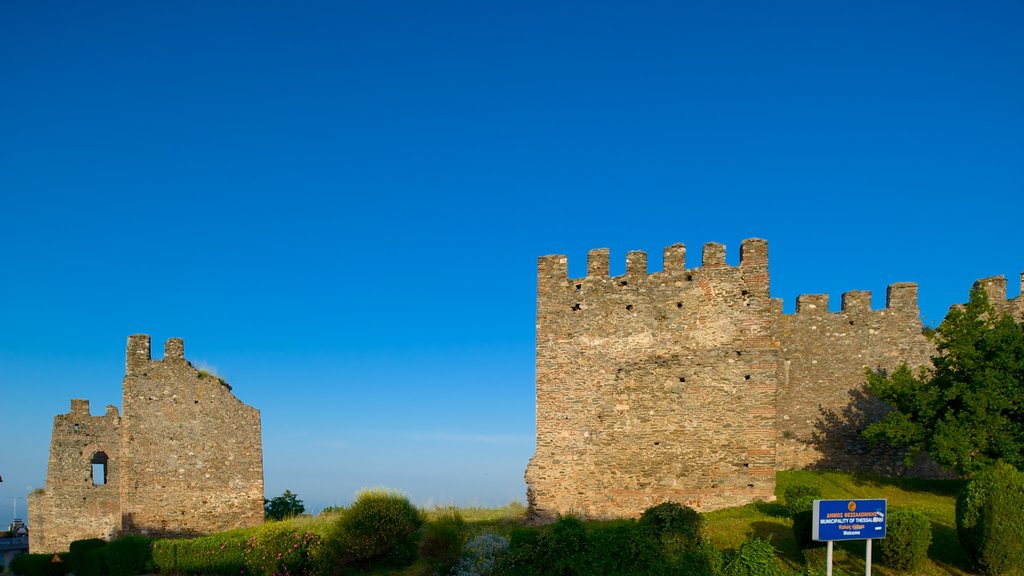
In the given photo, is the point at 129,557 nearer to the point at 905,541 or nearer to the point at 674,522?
the point at 674,522

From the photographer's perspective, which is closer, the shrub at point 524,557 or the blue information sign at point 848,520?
the blue information sign at point 848,520

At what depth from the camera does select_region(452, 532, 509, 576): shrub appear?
56.0 feet

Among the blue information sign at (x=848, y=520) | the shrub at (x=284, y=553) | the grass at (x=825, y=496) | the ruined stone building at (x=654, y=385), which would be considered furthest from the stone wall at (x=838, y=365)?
the shrub at (x=284, y=553)

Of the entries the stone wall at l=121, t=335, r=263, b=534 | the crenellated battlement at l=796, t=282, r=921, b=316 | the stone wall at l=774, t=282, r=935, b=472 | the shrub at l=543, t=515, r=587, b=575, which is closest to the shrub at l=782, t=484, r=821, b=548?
the shrub at l=543, t=515, r=587, b=575

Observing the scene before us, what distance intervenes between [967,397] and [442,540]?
14.6 m

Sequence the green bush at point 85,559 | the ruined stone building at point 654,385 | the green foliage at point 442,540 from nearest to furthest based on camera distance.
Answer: the green foliage at point 442,540
the ruined stone building at point 654,385
the green bush at point 85,559

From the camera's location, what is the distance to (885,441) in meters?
26.5

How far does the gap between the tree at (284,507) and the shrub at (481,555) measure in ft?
48.5

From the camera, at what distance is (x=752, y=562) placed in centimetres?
1498

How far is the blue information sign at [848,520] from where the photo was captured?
44.8 ft

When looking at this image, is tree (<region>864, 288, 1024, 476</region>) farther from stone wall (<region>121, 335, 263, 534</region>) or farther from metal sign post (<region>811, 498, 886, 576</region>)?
stone wall (<region>121, 335, 263, 534</region>)

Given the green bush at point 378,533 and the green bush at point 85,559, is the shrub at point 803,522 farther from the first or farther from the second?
the green bush at point 85,559

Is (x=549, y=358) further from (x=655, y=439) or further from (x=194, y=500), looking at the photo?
(x=194, y=500)

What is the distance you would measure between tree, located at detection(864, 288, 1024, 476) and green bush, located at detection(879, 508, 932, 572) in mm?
6861
